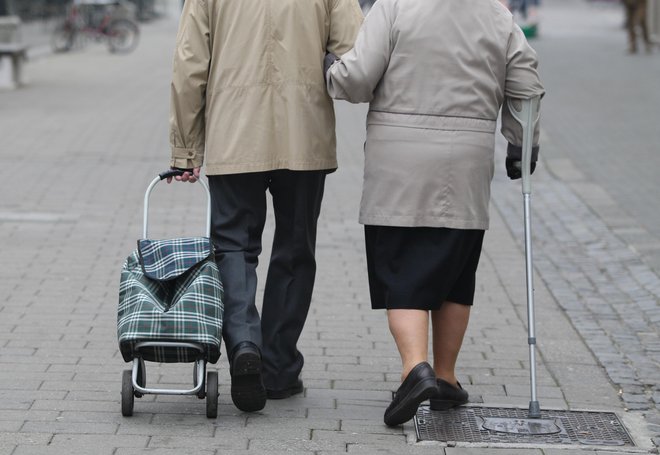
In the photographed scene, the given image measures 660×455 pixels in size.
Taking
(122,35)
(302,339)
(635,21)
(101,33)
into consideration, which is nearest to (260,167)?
(302,339)

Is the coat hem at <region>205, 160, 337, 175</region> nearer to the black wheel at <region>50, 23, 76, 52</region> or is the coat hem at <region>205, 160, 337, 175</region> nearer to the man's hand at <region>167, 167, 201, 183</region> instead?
the man's hand at <region>167, 167, 201, 183</region>

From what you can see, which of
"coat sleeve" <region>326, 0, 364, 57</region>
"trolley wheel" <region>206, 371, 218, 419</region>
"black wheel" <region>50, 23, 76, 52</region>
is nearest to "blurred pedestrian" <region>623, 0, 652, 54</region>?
"black wheel" <region>50, 23, 76, 52</region>

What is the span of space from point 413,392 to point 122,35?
22766 mm

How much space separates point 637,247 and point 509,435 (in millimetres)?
3776

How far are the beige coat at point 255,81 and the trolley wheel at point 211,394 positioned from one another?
0.74 metres

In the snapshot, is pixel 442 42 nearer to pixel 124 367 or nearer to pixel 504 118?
pixel 504 118

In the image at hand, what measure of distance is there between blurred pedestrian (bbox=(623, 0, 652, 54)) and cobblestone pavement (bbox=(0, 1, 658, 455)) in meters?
13.2

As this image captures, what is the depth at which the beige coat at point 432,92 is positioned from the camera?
14.4 feet

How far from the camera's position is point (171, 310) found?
14.5 ft

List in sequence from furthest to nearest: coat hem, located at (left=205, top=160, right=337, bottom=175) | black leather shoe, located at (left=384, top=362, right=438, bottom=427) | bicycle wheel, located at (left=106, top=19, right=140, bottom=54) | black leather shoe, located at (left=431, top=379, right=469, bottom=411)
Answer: bicycle wheel, located at (left=106, top=19, right=140, bottom=54) → black leather shoe, located at (left=431, top=379, right=469, bottom=411) → coat hem, located at (left=205, top=160, right=337, bottom=175) → black leather shoe, located at (left=384, top=362, right=438, bottom=427)

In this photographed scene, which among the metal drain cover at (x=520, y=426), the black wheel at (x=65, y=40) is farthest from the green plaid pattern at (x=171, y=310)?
the black wheel at (x=65, y=40)

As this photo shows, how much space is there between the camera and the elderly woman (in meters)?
4.39

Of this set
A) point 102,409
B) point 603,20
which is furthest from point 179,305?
point 603,20

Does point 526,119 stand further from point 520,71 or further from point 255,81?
point 255,81
